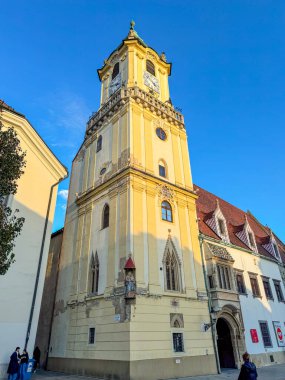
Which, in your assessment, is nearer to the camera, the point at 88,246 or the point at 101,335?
the point at 101,335

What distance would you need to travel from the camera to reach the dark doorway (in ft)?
72.5

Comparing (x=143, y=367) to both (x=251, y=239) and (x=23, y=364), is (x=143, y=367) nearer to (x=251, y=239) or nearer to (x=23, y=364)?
(x=23, y=364)

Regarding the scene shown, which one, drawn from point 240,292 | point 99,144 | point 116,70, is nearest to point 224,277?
point 240,292

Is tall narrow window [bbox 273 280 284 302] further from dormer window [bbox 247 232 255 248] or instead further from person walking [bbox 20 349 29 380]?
person walking [bbox 20 349 29 380]

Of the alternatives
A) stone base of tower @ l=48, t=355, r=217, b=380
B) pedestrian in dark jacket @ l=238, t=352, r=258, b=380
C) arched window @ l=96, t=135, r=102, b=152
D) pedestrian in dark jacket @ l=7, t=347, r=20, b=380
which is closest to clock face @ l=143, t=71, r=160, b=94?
arched window @ l=96, t=135, r=102, b=152

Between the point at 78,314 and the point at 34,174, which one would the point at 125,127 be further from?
the point at 78,314

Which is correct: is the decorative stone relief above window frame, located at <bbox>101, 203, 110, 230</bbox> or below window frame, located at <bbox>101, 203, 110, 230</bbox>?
above

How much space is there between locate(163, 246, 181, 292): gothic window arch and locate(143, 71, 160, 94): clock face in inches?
708

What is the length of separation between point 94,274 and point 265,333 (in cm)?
1572

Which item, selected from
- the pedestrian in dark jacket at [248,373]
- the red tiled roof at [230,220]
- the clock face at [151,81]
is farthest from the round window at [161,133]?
the pedestrian in dark jacket at [248,373]

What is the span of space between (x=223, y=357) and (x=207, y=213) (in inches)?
491

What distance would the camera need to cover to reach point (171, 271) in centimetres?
2042

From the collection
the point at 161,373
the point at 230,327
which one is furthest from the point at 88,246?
the point at 230,327

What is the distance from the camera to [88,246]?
22609 mm
